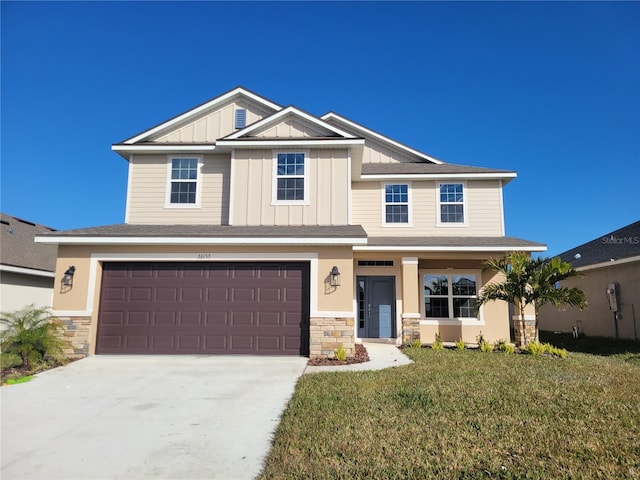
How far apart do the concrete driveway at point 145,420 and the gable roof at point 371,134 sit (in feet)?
31.3

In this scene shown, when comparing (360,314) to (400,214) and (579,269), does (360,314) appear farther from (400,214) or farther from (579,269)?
(579,269)

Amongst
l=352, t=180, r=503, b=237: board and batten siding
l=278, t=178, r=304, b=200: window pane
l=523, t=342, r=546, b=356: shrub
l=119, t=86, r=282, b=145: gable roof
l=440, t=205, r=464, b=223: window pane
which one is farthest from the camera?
l=440, t=205, r=464, b=223: window pane

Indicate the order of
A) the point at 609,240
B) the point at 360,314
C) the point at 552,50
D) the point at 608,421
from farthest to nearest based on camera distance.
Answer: the point at 609,240, the point at 360,314, the point at 552,50, the point at 608,421

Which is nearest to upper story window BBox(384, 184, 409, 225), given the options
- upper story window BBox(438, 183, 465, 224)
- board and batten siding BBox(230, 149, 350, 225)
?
upper story window BBox(438, 183, 465, 224)

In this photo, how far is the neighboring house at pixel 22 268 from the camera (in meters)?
12.6

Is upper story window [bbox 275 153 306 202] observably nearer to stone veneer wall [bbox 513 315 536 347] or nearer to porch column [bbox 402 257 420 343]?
porch column [bbox 402 257 420 343]

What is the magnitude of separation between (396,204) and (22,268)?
40.5 feet

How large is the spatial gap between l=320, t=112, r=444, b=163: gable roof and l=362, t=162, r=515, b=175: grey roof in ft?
0.96

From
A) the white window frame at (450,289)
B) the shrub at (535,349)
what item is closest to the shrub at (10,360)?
the white window frame at (450,289)

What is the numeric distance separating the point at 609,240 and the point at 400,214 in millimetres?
9423

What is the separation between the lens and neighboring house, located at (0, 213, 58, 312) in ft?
41.5

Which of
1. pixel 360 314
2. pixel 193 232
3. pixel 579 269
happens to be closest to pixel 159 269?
pixel 193 232

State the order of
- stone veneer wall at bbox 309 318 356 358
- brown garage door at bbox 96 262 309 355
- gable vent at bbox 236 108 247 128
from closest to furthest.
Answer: stone veneer wall at bbox 309 318 356 358
brown garage door at bbox 96 262 309 355
gable vent at bbox 236 108 247 128

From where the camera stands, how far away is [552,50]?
12.6 metres
